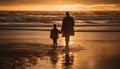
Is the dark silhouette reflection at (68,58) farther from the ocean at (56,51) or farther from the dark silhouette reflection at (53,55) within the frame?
the dark silhouette reflection at (53,55)

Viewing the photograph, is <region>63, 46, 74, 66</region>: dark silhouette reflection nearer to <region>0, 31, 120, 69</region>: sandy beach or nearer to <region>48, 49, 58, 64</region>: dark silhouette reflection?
<region>0, 31, 120, 69</region>: sandy beach

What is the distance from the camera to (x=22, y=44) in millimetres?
22859

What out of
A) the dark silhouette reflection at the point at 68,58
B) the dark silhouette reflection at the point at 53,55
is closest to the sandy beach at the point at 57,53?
the dark silhouette reflection at the point at 53,55

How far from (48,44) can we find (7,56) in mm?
3988

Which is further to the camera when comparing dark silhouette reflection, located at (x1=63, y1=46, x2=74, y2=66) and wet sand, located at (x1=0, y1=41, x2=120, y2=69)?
dark silhouette reflection, located at (x1=63, y1=46, x2=74, y2=66)

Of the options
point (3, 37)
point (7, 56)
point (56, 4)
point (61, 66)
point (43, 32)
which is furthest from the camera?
point (56, 4)

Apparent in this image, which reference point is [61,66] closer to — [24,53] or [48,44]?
[24,53]

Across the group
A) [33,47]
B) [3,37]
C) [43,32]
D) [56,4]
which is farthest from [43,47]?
[56,4]

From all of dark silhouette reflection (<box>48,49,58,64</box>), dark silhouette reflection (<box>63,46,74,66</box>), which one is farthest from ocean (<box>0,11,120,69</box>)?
dark silhouette reflection (<box>63,46,74,66</box>)

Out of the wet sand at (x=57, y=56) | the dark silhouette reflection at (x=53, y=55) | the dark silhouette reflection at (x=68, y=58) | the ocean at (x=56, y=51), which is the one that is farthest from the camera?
the dark silhouette reflection at (x=53, y=55)

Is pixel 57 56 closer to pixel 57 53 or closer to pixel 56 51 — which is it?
pixel 57 53

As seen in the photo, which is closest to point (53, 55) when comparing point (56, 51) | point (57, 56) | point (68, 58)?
point (57, 56)

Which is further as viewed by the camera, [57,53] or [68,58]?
[57,53]

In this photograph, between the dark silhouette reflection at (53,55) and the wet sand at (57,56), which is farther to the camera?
the dark silhouette reflection at (53,55)
